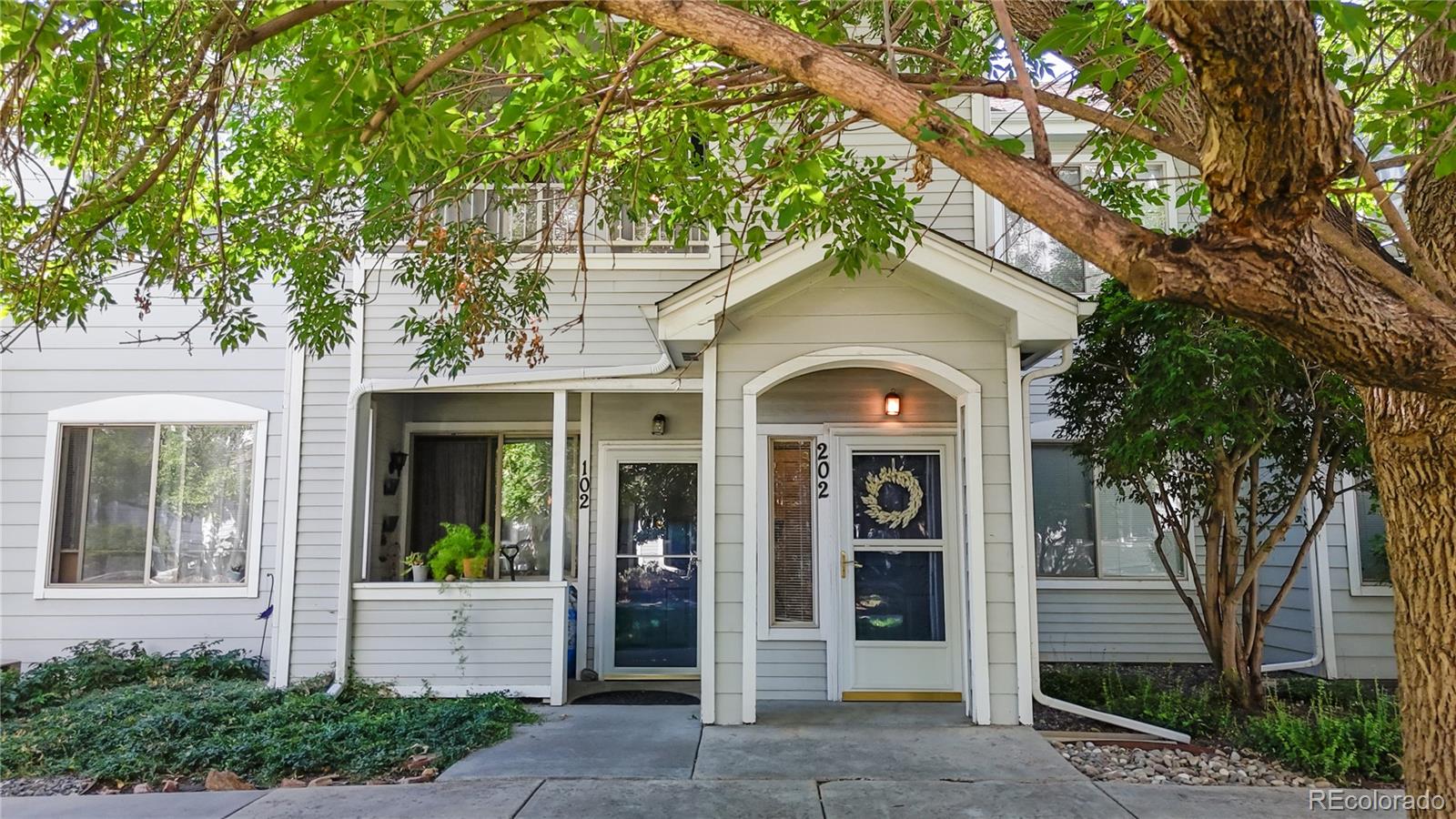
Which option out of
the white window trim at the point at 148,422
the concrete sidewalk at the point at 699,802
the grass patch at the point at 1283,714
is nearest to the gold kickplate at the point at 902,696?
the grass patch at the point at 1283,714

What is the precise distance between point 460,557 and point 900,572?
3701 millimetres

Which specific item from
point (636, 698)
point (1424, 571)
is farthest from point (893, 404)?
point (1424, 571)

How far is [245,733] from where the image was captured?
5.79m

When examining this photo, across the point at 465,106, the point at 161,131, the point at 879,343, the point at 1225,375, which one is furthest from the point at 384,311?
the point at 1225,375

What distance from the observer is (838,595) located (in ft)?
22.8

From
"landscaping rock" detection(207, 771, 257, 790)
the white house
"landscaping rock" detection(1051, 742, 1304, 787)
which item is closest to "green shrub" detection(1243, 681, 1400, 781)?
"landscaping rock" detection(1051, 742, 1304, 787)

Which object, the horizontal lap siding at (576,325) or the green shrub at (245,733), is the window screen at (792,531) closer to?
the horizontal lap siding at (576,325)

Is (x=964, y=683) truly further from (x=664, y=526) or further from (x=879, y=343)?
(x=664, y=526)

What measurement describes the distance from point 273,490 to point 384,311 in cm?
218

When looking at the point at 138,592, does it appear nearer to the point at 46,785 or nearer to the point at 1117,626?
the point at 46,785

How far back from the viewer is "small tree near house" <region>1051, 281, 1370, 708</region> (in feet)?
19.0

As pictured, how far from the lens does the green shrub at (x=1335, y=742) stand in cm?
511

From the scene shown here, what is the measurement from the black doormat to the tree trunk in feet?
16.3

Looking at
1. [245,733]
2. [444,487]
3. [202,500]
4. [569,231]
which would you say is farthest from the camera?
[444,487]
